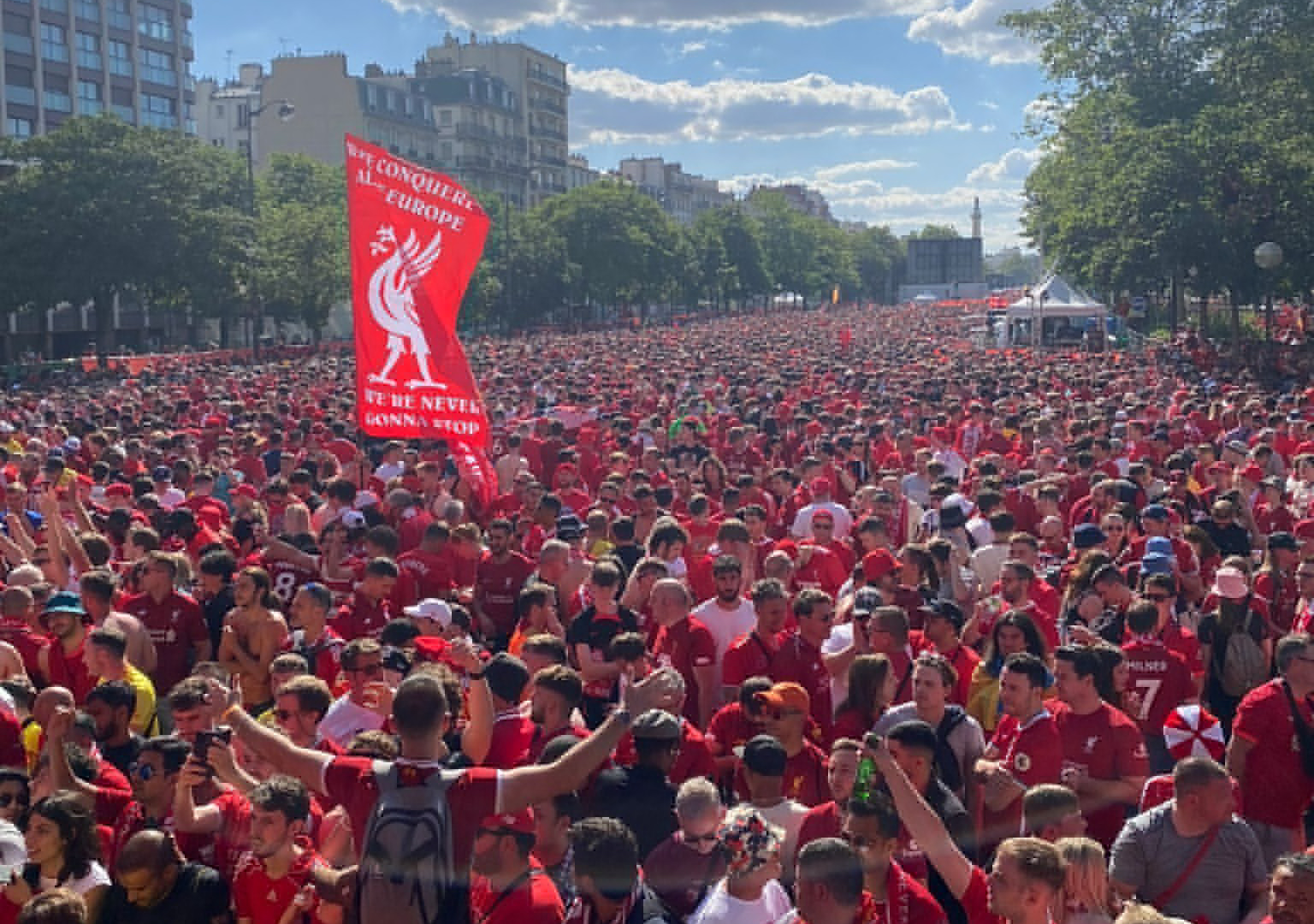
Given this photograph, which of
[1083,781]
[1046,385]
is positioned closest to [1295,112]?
[1046,385]

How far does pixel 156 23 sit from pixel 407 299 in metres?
77.6

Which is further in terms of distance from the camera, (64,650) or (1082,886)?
(64,650)

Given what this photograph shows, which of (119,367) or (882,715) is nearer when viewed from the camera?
(882,715)

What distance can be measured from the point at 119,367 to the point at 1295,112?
33838 mm

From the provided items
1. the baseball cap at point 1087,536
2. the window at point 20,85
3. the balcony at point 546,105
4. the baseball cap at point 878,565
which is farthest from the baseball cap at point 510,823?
the balcony at point 546,105

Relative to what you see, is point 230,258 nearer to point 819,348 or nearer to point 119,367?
point 119,367

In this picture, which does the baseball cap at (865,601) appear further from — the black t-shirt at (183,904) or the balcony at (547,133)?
the balcony at (547,133)

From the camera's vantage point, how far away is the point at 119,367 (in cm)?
3494

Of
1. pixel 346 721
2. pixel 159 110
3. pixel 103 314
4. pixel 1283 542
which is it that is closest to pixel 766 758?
pixel 346 721

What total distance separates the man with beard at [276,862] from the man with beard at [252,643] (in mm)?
2512

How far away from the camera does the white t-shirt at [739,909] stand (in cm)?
408

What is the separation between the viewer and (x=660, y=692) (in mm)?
4562

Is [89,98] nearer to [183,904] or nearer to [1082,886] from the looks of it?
[183,904]

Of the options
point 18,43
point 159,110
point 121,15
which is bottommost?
point 159,110
